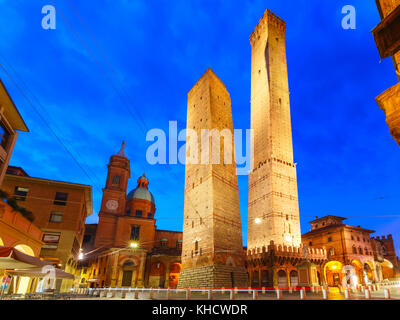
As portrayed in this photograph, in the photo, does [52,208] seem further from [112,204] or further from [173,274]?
[173,274]

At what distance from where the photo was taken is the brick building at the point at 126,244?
40438mm

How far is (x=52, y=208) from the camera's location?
108 ft

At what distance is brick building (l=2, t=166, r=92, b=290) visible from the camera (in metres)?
31.4

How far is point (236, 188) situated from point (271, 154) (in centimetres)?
636

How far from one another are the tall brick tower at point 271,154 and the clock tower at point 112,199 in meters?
28.2

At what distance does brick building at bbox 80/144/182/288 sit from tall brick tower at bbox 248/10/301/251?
19.1 m

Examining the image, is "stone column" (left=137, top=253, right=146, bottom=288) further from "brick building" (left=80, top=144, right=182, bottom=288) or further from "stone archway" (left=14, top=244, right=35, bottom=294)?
"stone archway" (left=14, top=244, right=35, bottom=294)

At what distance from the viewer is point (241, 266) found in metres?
27.4

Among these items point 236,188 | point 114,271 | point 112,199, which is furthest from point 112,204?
point 236,188

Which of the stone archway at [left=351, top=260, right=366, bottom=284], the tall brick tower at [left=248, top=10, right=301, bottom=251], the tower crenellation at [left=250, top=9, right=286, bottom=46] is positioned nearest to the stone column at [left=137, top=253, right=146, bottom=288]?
the tall brick tower at [left=248, top=10, right=301, bottom=251]
